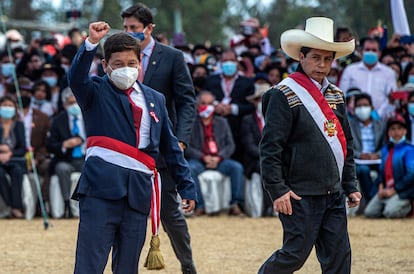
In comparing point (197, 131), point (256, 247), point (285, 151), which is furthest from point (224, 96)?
point (285, 151)

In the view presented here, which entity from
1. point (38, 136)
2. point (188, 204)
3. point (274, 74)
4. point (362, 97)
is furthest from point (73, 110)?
point (188, 204)

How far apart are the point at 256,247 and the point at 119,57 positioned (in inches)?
189

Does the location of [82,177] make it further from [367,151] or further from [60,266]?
[367,151]

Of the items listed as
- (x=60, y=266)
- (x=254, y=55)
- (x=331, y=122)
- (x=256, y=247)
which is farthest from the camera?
(x=254, y=55)

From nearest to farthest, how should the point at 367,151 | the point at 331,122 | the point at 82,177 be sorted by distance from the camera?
the point at 82,177 < the point at 331,122 < the point at 367,151

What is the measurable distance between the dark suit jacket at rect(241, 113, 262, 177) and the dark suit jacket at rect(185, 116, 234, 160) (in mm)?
248

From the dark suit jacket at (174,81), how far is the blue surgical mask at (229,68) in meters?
6.89

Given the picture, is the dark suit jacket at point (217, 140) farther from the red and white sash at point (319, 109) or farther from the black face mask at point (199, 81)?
the red and white sash at point (319, 109)

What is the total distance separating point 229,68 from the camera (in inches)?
583

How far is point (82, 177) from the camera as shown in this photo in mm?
5918

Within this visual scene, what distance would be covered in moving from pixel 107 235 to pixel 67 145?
26.9 feet

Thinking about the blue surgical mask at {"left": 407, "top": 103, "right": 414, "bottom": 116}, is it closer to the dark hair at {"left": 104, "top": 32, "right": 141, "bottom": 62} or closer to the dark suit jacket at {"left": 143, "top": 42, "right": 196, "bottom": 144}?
the dark suit jacket at {"left": 143, "top": 42, "right": 196, "bottom": 144}

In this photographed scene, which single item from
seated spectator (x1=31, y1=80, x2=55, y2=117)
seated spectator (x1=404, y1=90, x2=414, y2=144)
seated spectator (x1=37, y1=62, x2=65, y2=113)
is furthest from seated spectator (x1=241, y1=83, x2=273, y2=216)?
seated spectator (x1=37, y1=62, x2=65, y2=113)

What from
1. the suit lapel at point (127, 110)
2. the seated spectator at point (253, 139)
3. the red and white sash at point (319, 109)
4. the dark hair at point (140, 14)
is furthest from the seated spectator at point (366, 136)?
the suit lapel at point (127, 110)
